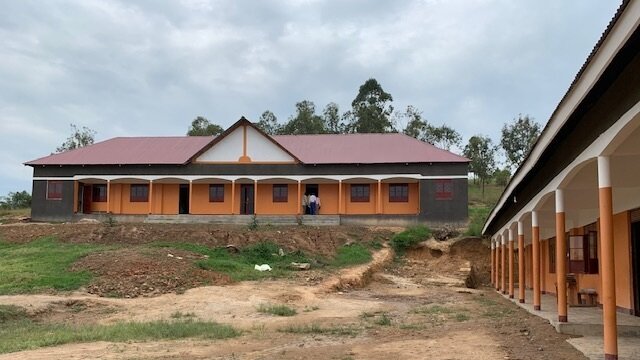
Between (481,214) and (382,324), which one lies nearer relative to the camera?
(382,324)

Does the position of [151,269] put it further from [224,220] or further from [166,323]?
[224,220]

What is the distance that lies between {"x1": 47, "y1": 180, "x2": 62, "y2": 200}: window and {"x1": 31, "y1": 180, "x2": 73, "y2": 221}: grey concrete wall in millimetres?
185

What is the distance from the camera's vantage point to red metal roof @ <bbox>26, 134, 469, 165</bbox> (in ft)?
119

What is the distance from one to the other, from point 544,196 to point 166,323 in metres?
8.88

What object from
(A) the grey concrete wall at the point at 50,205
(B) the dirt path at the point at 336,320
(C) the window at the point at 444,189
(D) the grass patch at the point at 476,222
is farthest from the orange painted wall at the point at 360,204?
(A) the grey concrete wall at the point at 50,205

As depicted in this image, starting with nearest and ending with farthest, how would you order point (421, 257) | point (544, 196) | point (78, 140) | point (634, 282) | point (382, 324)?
1. point (544, 196)
2. point (634, 282)
3. point (382, 324)
4. point (421, 257)
5. point (78, 140)

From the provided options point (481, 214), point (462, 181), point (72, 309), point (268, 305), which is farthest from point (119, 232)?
point (481, 214)

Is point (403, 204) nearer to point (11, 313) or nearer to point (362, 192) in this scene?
point (362, 192)

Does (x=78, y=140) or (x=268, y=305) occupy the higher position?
(x=78, y=140)

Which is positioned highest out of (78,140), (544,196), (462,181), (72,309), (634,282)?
(78,140)

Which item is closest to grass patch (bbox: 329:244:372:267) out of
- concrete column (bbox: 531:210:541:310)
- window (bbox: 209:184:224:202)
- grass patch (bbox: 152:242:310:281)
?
grass patch (bbox: 152:242:310:281)

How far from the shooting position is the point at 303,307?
1809 cm

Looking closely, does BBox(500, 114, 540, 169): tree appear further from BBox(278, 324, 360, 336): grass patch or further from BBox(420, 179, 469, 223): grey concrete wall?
BBox(278, 324, 360, 336): grass patch

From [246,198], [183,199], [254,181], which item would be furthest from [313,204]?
[183,199]
